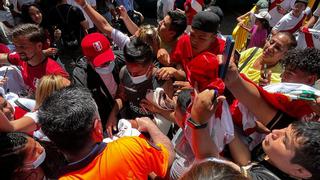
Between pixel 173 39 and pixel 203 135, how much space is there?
6.77 ft

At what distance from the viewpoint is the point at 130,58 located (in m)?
2.69

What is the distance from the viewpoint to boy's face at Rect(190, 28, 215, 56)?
304 cm

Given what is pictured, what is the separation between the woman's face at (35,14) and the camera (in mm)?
4574

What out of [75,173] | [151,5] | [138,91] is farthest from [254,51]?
[151,5]

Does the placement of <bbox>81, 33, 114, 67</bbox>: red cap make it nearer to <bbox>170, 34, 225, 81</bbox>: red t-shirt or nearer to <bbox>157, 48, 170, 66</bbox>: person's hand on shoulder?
<bbox>157, 48, 170, 66</bbox>: person's hand on shoulder

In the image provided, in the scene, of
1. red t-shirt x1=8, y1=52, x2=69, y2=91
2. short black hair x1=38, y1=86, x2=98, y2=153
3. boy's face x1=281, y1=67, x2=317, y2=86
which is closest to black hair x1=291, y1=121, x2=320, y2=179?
boy's face x1=281, y1=67, x2=317, y2=86

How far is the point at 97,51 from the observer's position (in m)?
2.90

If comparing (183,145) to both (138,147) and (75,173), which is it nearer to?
(138,147)

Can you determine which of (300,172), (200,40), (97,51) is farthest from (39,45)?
(300,172)

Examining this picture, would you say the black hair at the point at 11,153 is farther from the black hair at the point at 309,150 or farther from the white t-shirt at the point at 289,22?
the white t-shirt at the point at 289,22

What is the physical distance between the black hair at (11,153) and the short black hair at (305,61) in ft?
6.20

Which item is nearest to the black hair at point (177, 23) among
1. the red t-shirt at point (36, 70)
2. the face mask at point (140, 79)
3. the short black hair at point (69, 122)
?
the face mask at point (140, 79)

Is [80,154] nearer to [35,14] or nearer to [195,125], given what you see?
[195,125]

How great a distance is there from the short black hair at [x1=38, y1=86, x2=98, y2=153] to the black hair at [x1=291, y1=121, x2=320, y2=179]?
1.01 m
